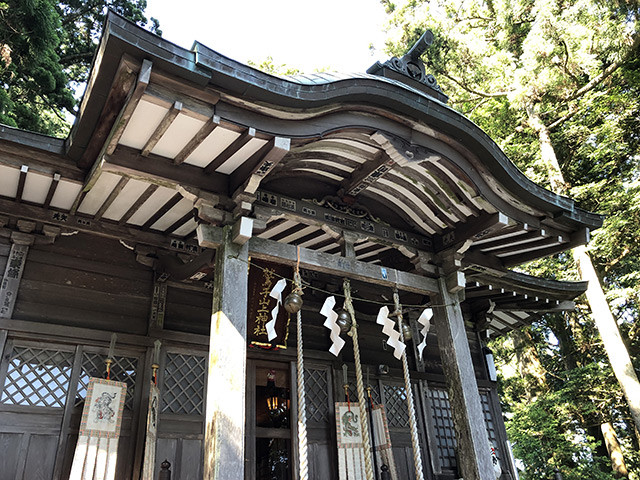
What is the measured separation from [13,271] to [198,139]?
3.00m

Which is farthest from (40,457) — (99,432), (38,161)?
(38,161)

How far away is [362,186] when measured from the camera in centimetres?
594

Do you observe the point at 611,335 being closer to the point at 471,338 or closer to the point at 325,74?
the point at 471,338

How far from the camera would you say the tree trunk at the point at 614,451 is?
13089 mm

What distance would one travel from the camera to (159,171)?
4.64 metres

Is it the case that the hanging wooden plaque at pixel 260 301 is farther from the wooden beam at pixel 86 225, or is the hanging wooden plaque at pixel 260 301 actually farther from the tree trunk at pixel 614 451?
the tree trunk at pixel 614 451

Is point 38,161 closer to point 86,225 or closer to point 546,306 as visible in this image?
point 86,225

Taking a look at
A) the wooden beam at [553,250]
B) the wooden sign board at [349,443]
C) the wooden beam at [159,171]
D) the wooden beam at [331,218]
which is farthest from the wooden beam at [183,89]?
the wooden beam at [553,250]

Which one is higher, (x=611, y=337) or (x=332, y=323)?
(x=611, y=337)

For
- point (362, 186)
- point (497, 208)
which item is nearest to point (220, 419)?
point (362, 186)

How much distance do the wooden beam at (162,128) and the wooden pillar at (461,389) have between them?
4.25 meters

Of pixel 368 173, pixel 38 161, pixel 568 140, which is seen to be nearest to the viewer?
pixel 38 161

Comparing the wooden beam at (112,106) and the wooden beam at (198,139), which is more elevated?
the wooden beam at (112,106)

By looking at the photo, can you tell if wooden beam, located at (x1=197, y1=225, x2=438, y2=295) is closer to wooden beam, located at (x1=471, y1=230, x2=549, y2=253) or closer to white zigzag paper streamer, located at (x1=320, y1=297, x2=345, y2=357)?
white zigzag paper streamer, located at (x1=320, y1=297, x2=345, y2=357)
